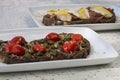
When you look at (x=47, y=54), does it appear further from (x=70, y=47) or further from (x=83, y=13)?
(x=83, y=13)

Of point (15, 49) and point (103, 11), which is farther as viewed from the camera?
point (103, 11)

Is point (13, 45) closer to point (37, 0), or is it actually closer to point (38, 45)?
point (38, 45)

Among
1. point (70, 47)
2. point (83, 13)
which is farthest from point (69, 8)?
point (70, 47)

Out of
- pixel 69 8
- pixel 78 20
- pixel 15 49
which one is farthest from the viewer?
pixel 69 8

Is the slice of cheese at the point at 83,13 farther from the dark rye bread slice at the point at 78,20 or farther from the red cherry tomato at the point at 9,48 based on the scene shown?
the red cherry tomato at the point at 9,48

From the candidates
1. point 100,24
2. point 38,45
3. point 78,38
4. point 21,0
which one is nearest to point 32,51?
point 38,45

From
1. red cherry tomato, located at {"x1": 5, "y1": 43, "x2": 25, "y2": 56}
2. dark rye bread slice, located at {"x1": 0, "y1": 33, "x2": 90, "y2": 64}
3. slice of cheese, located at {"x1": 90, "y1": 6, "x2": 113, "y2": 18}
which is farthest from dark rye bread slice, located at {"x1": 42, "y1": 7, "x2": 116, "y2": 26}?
red cherry tomato, located at {"x1": 5, "y1": 43, "x2": 25, "y2": 56}

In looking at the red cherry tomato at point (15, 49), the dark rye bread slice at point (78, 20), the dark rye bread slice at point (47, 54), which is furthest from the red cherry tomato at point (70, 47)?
the dark rye bread slice at point (78, 20)
